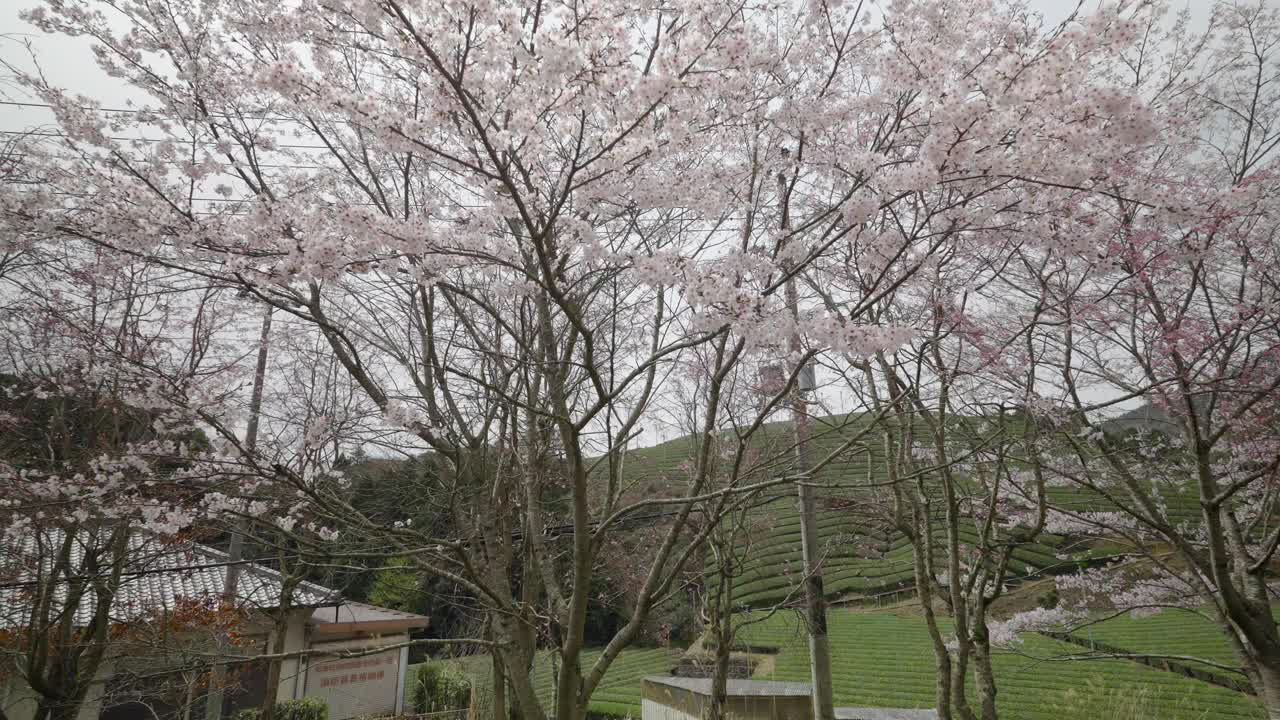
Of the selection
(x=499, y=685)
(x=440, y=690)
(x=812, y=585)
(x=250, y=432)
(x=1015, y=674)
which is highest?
(x=250, y=432)

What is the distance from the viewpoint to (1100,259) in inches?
146

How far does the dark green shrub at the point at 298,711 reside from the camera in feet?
34.1

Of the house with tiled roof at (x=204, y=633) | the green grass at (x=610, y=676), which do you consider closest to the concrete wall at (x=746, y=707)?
the green grass at (x=610, y=676)

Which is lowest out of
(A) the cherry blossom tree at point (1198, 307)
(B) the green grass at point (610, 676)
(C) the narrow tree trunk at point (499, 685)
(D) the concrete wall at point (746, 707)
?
(B) the green grass at point (610, 676)

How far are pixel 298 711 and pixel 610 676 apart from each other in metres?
9.38

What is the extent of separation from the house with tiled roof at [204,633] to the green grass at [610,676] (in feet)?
5.45

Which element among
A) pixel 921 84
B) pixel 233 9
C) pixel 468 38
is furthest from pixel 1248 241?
pixel 233 9

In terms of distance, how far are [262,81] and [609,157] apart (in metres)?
1.41

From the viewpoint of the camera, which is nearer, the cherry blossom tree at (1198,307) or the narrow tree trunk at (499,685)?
the cherry blossom tree at (1198,307)

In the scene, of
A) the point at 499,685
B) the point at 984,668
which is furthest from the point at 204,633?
the point at 984,668

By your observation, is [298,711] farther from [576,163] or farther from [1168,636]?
[1168,636]

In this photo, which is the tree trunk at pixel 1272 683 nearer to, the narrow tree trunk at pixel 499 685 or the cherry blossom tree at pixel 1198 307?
the cherry blossom tree at pixel 1198 307

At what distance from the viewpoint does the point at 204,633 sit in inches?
299

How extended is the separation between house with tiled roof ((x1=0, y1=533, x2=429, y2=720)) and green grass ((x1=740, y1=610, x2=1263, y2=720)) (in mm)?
6668
